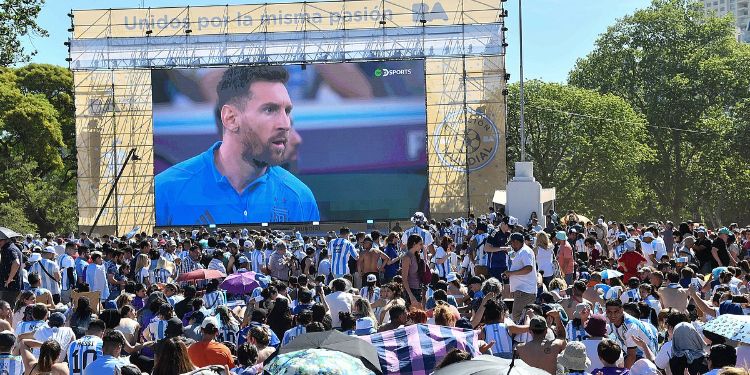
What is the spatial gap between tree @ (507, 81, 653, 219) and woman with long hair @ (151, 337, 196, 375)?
42.7 meters

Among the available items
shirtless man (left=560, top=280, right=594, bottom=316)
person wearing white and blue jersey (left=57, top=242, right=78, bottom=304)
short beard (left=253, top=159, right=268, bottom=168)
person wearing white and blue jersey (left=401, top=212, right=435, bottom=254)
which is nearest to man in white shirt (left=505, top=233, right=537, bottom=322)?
shirtless man (left=560, top=280, right=594, bottom=316)

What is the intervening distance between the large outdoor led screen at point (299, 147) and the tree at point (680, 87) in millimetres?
21153

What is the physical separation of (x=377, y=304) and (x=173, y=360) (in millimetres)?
5039

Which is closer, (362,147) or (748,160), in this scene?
(362,147)

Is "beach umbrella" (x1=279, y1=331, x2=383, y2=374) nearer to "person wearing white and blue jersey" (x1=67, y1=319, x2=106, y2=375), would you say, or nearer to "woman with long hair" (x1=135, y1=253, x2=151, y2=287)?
"person wearing white and blue jersey" (x1=67, y1=319, x2=106, y2=375)

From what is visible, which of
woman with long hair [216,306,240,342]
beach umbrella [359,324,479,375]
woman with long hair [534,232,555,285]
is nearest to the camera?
beach umbrella [359,324,479,375]

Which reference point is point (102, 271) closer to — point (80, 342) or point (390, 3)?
point (80, 342)

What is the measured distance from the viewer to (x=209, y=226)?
3644 cm

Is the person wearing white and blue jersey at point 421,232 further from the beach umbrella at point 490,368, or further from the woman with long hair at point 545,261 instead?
the beach umbrella at point 490,368

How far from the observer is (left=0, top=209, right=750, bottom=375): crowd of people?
27.9 feet

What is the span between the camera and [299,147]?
37594mm

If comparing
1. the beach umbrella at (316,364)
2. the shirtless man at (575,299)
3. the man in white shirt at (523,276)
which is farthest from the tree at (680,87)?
the beach umbrella at (316,364)

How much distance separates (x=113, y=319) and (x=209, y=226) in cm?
2593

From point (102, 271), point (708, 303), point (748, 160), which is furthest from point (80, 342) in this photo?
point (748, 160)
